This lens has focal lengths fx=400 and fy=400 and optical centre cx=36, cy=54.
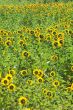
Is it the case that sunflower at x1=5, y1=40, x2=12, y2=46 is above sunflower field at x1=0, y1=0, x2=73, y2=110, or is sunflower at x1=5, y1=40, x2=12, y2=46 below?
above

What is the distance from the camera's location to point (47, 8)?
1511cm

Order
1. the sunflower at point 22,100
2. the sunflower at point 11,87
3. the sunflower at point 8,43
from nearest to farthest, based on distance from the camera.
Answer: the sunflower at point 22,100 → the sunflower at point 11,87 → the sunflower at point 8,43

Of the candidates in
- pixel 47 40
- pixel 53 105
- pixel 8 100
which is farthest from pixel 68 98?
pixel 47 40

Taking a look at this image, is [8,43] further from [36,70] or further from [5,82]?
[5,82]

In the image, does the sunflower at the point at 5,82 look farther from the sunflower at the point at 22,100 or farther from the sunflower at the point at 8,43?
the sunflower at the point at 8,43

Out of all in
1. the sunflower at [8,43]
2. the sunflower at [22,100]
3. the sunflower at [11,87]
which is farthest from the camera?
the sunflower at [8,43]

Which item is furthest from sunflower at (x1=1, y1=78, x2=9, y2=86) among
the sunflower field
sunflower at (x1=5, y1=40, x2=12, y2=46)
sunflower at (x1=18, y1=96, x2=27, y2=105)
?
sunflower at (x1=5, y1=40, x2=12, y2=46)

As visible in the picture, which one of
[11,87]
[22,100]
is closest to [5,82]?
[11,87]

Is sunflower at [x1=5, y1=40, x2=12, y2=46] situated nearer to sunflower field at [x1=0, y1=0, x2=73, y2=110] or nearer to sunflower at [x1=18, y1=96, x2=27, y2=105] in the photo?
sunflower field at [x1=0, y1=0, x2=73, y2=110]

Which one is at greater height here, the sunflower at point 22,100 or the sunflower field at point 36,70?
the sunflower field at point 36,70

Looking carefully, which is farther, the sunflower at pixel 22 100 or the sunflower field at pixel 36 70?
the sunflower field at pixel 36 70

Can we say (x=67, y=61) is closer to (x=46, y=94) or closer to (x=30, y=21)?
(x=46, y=94)

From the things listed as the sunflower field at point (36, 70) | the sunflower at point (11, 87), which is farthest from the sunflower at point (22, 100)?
the sunflower at point (11, 87)

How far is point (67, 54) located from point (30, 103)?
208 centimetres
